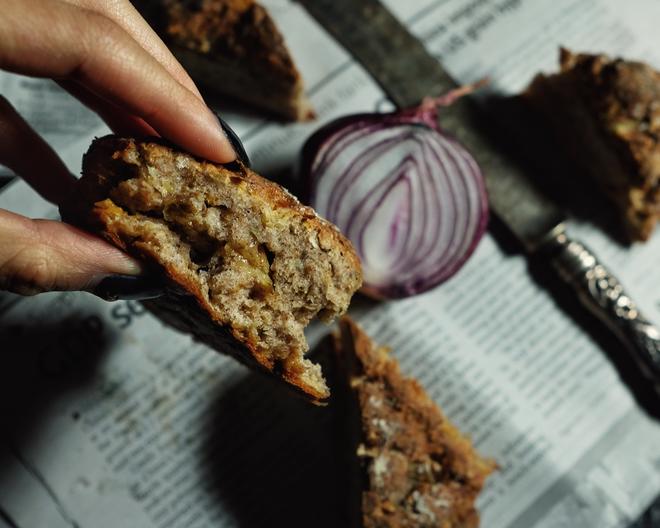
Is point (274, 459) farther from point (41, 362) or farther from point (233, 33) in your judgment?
point (233, 33)

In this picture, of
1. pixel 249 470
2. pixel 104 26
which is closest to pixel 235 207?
pixel 104 26

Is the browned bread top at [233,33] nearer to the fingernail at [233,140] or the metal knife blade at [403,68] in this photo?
the metal knife blade at [403,68]

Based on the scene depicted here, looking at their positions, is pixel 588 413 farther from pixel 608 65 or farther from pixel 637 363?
pixel 608 65

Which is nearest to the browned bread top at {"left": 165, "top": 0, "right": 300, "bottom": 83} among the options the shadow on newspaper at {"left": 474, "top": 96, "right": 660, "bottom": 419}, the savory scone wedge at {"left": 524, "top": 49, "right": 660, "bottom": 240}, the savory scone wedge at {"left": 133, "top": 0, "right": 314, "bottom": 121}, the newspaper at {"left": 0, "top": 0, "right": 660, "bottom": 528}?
the savory scone wedge at {"left": 133, "top": 0, "right": 314, "bottom": 121}

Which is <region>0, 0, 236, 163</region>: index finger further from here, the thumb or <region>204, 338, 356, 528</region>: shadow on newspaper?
<region>204, 338, 356, 528</region>: shadow on newspaper

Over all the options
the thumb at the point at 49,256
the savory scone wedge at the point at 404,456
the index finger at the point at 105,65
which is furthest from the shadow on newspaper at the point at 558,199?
the thumb at the point at 49,256
